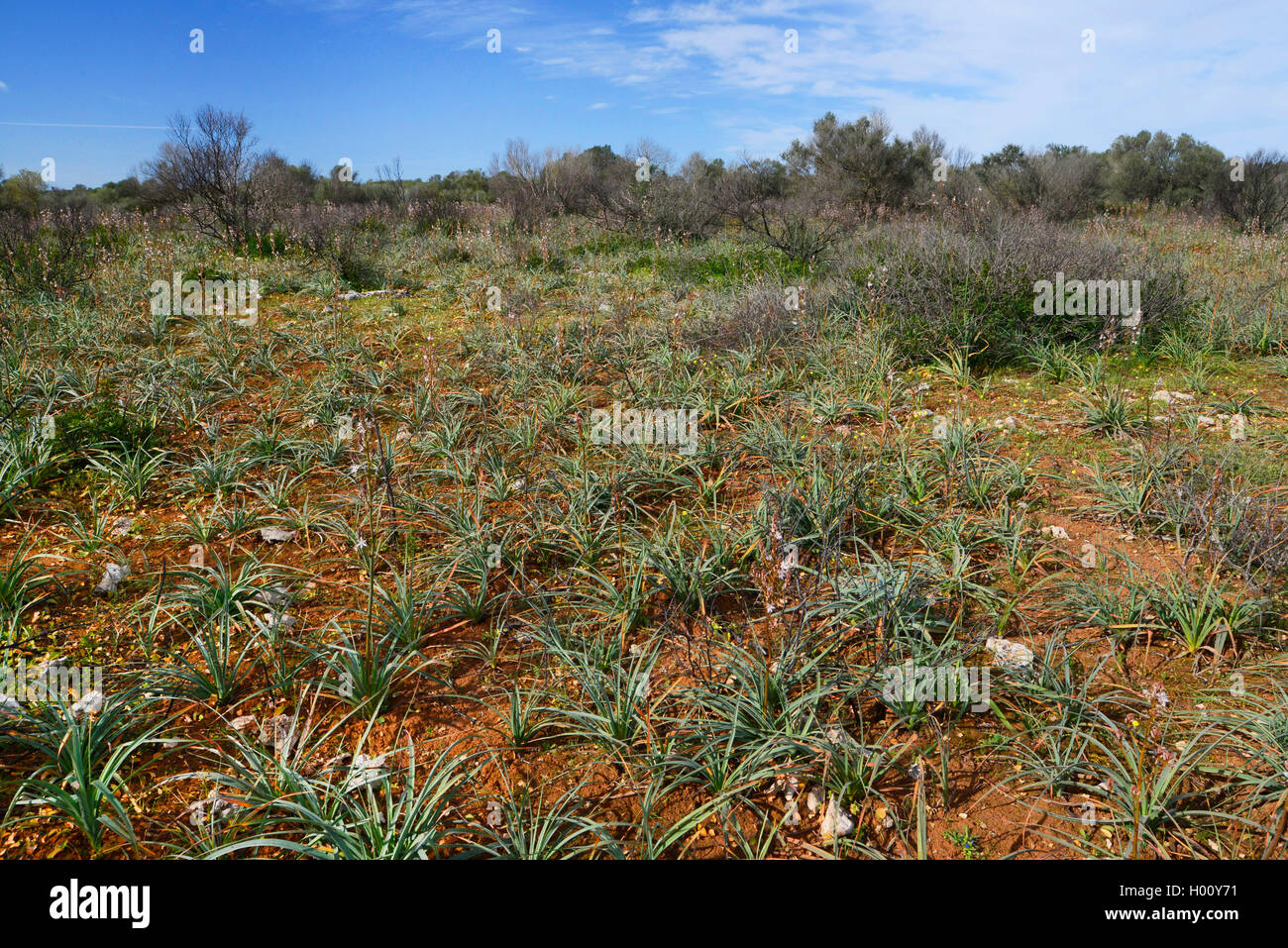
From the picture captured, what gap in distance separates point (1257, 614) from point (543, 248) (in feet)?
37.3

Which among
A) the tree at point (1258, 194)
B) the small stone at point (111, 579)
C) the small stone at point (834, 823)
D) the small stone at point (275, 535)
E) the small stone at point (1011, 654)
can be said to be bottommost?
the small stone at point (834, 823)

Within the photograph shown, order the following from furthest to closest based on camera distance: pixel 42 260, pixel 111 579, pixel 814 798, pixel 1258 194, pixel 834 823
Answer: pixel 1258 194, pixel 42 260, pixel 111 579, pixel 814 798, pixel 834 823

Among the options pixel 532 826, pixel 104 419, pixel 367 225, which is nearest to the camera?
pixel 532 826

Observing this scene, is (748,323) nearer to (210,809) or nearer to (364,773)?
(364,773)

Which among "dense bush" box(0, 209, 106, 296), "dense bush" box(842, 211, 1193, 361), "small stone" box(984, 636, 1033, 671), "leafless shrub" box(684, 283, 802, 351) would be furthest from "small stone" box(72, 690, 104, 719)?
"dense bush" box(0, 209, 106, 296)

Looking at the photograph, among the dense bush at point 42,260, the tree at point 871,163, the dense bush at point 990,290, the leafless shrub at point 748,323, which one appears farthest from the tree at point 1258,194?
the dense bush at point 42,260

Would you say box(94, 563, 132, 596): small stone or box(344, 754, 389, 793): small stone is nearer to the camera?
box(344, 754, 389, 793): small stone

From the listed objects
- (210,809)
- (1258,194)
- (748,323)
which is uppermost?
(1258,194)

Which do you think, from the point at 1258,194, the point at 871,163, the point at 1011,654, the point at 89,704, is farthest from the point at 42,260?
the point at 1258,194

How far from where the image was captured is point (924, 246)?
7.78m

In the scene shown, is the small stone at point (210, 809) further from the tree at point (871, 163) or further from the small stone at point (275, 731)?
the tree at point (871, 163)

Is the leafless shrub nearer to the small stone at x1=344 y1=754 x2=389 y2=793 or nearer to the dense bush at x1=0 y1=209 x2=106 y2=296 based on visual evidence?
the small stone at x1=344 y1=754 x2=389 y2=793
